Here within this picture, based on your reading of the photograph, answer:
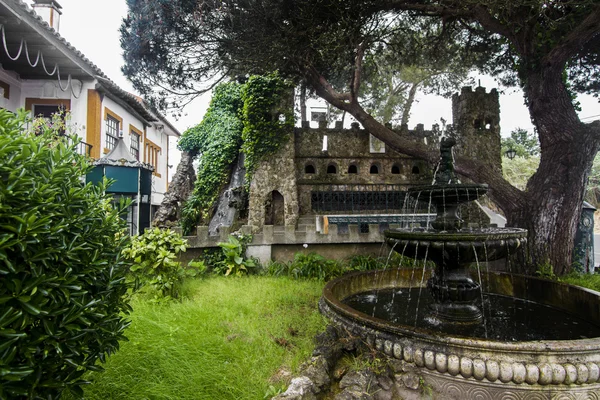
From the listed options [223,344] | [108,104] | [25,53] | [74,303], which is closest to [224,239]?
[223,344]

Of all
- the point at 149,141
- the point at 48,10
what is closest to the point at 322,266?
the point at 48,10

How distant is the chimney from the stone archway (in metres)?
10.3

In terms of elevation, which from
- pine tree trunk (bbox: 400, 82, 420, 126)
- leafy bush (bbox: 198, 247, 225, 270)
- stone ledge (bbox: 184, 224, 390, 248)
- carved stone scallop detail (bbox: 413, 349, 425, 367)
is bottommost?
carved stone scallop detail (bbox: 413, 349, 425, 367)

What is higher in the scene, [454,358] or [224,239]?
[224,239]

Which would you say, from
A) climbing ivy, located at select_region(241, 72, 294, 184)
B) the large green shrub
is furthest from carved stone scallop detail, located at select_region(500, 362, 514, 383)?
climbing ivy, located at select_region(241, 72, 294, 184)

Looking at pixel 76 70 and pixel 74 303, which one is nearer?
pixel 74 303

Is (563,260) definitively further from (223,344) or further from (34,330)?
(34,330)

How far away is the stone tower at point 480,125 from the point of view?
1542cm

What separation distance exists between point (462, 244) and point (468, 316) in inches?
49.0

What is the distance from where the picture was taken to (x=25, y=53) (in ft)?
29.3

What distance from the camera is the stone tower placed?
15422 millimetres

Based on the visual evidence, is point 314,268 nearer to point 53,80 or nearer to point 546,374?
point 546,374

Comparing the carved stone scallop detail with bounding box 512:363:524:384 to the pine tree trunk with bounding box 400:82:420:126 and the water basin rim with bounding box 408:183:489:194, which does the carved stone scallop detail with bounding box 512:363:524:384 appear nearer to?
the water basin rim with bounding box 408:183:489:194

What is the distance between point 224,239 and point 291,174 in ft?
19.2
